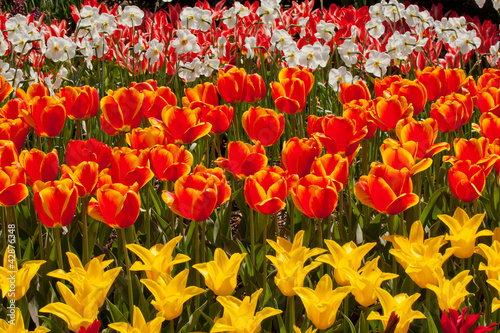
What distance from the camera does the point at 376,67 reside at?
3.19 m

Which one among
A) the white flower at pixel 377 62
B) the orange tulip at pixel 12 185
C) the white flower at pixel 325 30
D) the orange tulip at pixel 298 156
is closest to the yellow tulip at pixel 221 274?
the orange tulip at pixel 298 156

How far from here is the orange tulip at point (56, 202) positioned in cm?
151

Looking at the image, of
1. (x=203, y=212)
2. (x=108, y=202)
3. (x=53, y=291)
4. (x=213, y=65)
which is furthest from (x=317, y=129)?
(x=213, y=65)

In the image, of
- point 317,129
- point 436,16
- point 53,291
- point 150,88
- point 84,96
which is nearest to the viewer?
point 53,291

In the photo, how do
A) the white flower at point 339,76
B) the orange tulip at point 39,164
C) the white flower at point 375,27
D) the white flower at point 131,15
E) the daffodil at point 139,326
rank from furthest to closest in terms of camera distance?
the white flower at point 131,15, the white flower at point 375,27, the white flower at point 339,76, the orange tulip at point 39,164, the daffodil at point 139,326

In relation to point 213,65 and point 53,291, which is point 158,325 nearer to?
point 53,291

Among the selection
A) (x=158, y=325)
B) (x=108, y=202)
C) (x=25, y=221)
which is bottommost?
(x=25, y=221)

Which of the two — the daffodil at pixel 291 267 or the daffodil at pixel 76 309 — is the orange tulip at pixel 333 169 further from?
the daffodil at pixel 76 309

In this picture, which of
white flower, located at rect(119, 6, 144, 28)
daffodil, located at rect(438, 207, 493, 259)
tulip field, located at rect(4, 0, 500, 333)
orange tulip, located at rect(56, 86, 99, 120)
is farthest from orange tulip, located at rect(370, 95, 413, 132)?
white flower, located at rect(119, 6, 144, 28)

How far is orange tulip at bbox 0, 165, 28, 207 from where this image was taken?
1610mm

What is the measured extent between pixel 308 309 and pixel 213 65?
219 cm

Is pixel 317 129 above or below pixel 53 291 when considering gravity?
above

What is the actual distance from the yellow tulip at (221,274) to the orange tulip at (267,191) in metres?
0.21

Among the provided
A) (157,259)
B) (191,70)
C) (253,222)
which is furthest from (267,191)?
(191,70)
